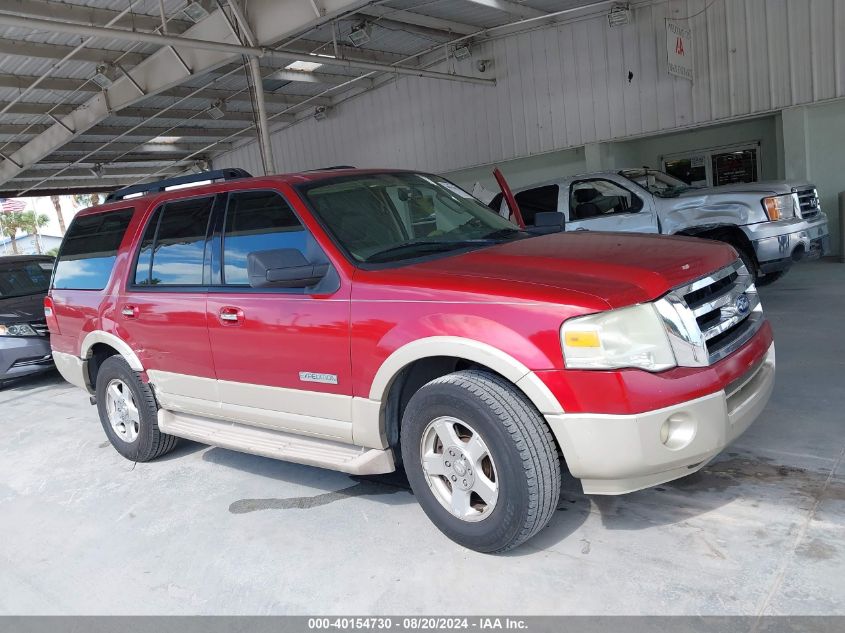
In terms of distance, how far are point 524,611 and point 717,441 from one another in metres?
1.07

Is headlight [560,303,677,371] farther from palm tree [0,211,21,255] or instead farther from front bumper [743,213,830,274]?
palm tree [0,211,21,255]

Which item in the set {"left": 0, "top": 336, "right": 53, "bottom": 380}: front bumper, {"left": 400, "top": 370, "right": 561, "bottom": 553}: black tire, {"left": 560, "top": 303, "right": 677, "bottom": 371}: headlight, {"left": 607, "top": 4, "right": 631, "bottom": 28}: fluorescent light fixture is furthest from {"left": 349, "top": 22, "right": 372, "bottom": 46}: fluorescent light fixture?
{"left": 560, "top": 303, "right": 677, "bottom": 371}: headlight

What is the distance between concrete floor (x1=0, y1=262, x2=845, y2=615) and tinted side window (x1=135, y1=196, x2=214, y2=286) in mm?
1391

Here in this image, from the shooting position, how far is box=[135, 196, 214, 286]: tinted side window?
13.9 feet

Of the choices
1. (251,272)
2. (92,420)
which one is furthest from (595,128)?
(251,272)

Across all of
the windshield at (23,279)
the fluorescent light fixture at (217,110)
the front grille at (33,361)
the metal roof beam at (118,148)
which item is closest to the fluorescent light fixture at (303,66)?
the fluorescent light fixture at (217,110)

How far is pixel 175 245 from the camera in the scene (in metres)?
4.43

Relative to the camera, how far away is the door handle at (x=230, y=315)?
3845 mm

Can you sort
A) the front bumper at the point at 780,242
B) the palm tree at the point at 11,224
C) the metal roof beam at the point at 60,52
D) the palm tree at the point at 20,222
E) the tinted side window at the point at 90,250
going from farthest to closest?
the palm tree at the point at 20,222
the palm tree at the point at 11,224
the metal roof beam at the point at 60,52
the front bumper at the point at 780,242
the tinted side window at the point at 90,250

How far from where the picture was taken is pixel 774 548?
114 inches

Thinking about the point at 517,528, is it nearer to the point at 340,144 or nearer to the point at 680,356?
the point at 680,356

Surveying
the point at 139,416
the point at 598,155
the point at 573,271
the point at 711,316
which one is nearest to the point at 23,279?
the point at 139,416

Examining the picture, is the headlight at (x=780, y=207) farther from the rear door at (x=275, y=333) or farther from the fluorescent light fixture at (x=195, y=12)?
the fluorescent light fixture at (x=195, y=12)

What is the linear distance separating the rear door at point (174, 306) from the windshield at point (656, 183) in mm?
6185
